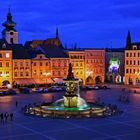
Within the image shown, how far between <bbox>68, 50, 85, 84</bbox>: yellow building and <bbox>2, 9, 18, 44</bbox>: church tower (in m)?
16.7

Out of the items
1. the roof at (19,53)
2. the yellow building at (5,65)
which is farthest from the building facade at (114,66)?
the yellow building at (5,65)

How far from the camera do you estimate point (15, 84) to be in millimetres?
91125

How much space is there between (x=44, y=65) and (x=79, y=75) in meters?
11.1

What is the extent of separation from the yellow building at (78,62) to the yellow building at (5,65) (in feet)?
59.8

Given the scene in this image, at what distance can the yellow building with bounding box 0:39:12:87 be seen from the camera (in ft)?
297

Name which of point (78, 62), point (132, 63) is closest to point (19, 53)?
point (78, 62)

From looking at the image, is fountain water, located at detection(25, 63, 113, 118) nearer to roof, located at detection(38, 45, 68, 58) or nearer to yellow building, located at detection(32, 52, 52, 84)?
yellow building, located at detection(32, 52, 52, 84)

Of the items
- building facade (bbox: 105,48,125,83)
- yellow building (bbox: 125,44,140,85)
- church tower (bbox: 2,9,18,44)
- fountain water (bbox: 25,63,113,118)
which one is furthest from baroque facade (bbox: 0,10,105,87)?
fountain water (bbox: 25,63,113,118)

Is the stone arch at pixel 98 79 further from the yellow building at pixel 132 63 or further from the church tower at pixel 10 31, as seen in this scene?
the church tower at pixel 10 31

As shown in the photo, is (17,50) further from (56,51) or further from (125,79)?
(125,79)

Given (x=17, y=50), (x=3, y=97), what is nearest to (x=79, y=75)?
(x=17, y=50)

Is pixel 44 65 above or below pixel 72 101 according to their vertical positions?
above

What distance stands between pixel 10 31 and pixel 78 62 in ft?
67.7

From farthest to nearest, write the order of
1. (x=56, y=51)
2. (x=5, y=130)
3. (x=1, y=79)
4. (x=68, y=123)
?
(x=56, y=51) → (x=1, y=79) → (x=68, y=123) → (x=5, y=130)
